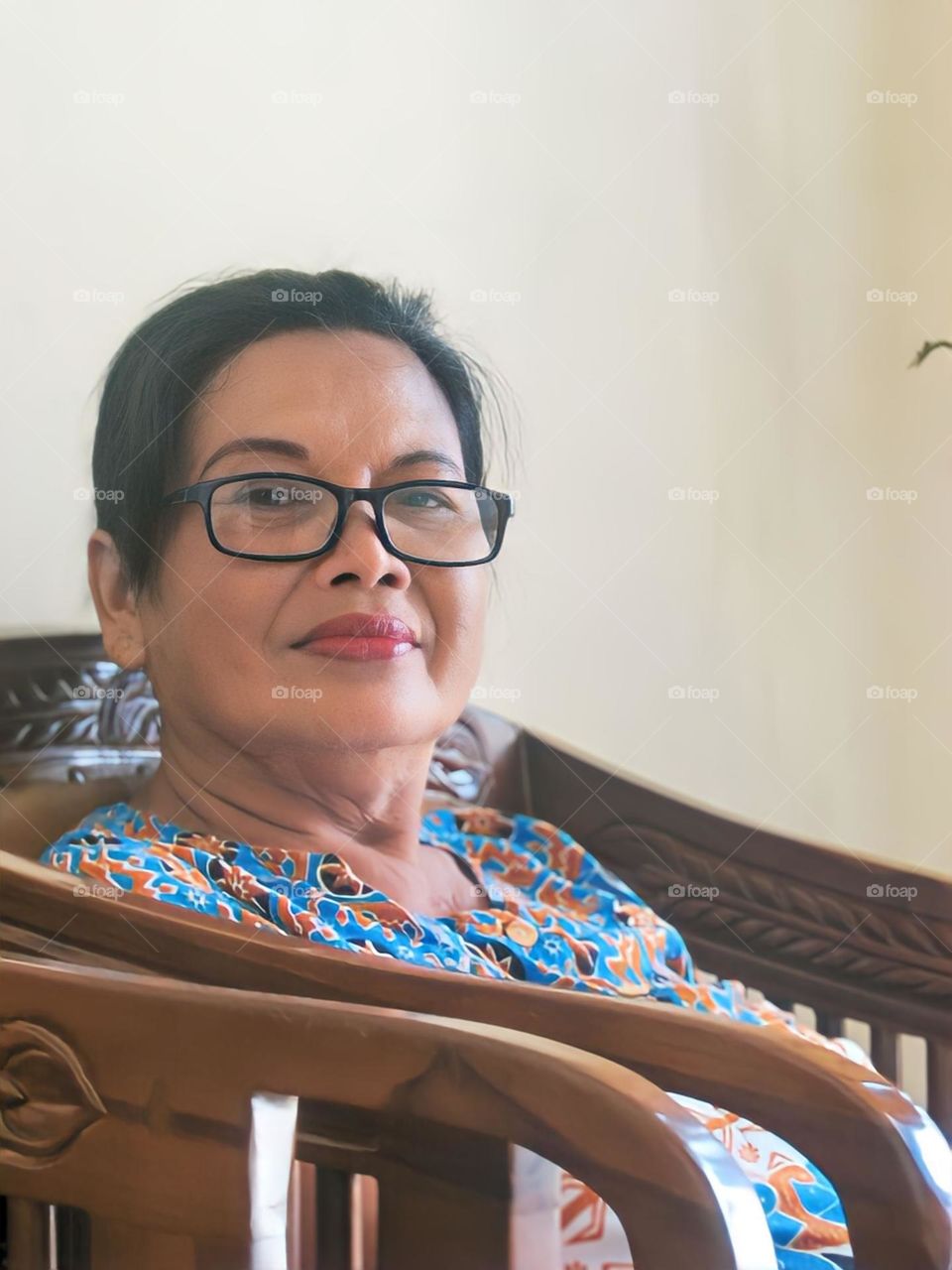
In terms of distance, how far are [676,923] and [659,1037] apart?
1.75 ft

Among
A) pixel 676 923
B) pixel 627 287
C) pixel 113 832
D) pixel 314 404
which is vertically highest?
pixel 627 287

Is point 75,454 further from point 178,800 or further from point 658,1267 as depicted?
point 658,1267

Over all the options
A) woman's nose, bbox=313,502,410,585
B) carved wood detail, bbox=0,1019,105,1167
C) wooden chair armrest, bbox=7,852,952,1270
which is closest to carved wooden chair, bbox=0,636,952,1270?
wooden chair armrest, bbox=7,852,952,1270

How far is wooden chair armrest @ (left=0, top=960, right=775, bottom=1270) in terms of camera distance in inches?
26.9

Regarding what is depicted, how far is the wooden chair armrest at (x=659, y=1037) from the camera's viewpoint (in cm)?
76

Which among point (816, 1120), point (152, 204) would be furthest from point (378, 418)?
point (816, 1120)

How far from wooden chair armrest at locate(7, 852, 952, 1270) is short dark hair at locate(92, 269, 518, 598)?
0.40 m

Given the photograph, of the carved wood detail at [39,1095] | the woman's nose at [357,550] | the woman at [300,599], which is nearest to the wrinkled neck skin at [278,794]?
the woman at [300,599]

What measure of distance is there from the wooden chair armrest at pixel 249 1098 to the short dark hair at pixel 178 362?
A: 1.69ft

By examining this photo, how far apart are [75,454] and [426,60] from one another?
56cm

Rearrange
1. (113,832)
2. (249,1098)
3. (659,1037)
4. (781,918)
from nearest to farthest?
(249,1098)
(659,1037)
(113,832)
(781,918)

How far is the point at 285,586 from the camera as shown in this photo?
1150mm

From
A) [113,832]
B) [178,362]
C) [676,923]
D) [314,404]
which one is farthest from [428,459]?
[676,923]

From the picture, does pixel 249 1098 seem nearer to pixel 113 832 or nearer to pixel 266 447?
pixel 113 832
